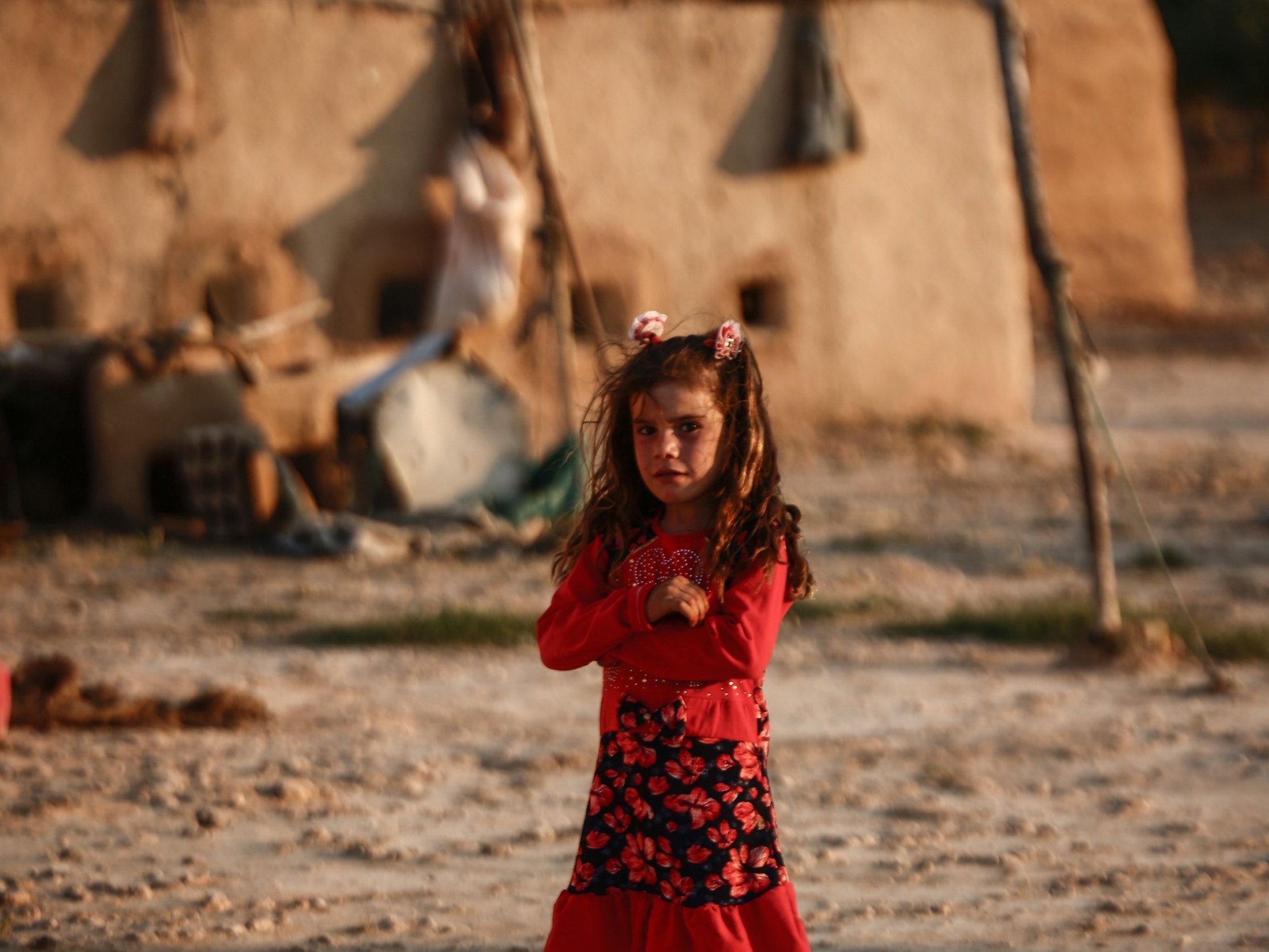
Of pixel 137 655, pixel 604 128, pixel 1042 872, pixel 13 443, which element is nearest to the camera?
pixel 1042 872

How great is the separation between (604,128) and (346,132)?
155 cm

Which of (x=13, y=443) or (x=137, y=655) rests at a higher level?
(x=13, y=443)

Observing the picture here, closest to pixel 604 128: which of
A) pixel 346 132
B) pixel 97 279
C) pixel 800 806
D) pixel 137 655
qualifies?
pixel 346 132

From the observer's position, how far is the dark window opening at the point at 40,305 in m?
8.59

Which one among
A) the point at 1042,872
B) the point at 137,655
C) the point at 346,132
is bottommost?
the point at 1042,872

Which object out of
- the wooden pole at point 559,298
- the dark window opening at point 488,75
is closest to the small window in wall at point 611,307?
the dark window opening at point 488,75

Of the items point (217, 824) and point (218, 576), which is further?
point (218, 576)

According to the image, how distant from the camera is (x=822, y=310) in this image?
1038 centimetres

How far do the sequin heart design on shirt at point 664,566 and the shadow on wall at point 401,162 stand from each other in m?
6.80

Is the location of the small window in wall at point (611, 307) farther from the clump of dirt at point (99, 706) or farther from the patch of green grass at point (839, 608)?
the clump of dirt at point (99, 706)

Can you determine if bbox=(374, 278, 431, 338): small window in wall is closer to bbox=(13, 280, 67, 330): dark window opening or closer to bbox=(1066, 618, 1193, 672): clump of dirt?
bbox=(13, 280, 67, 330): dark window opening

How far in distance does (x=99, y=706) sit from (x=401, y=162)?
4925mm

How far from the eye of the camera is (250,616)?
20.5ft

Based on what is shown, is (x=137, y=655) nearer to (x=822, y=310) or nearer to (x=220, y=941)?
(x=220, y=941)
